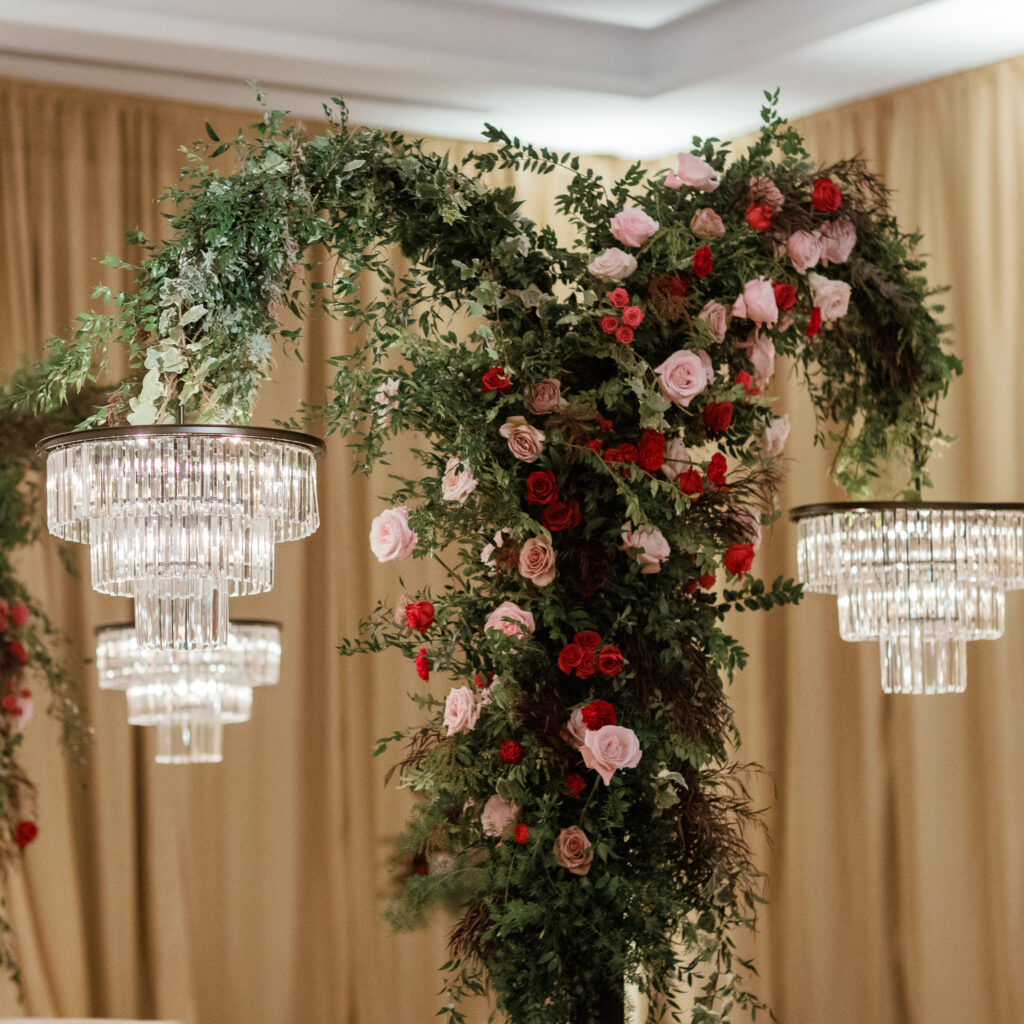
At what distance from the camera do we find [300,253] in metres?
2.54

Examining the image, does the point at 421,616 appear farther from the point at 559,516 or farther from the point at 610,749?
the point at 610,749

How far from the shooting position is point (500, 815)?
2.53m

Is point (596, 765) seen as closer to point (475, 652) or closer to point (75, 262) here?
point (475, 652)

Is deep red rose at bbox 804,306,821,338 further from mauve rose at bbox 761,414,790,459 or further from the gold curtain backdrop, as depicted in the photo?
the gold curtain backdrop

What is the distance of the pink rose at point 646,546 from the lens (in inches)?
99.9

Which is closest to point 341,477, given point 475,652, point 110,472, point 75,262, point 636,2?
point 75,262

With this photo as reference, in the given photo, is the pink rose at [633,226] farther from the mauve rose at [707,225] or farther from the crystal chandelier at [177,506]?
the crystal chandelier at [177,506]

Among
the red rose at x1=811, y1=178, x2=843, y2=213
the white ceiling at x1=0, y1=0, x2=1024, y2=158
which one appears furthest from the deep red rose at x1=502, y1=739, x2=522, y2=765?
the white ceiling at x1=0, y1=0, x2=1024, y2=158

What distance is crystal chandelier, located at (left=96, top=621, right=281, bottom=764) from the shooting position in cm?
340

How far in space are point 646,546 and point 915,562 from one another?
2.05 feet

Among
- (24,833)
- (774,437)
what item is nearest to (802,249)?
(774,437)

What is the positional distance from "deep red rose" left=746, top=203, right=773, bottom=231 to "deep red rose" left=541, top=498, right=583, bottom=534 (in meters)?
0.64

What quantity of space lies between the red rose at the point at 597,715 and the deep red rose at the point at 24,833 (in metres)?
2.09

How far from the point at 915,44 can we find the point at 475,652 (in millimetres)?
2220
